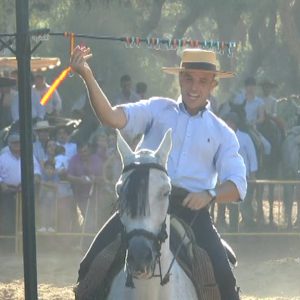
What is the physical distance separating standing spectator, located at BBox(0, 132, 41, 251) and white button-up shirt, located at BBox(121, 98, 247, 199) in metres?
8.35

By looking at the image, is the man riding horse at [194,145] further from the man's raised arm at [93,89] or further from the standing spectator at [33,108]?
the standing spectator at [33,108]

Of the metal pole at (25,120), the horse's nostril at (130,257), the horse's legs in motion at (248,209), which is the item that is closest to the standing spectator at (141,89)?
the horse's legs in motion at (248,209)

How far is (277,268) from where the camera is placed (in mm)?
14195

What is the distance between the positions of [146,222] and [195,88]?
1.45m

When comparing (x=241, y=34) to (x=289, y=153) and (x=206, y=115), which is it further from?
(x=206, y=115)

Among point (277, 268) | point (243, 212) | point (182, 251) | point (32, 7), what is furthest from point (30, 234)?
point (32, 7)

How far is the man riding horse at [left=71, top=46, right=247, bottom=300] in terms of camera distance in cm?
660

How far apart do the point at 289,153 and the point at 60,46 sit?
1909 cm

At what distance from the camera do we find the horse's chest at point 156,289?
589 centimetres

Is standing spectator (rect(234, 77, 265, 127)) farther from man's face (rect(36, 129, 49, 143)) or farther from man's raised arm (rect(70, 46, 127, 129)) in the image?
man's raised arm (rect(70, 46, 127, 129))

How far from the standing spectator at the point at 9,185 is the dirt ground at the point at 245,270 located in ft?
1.53

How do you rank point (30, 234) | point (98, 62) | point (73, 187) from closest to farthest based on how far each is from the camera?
point (30, 234) → point (73, 187) → point (98, 62)

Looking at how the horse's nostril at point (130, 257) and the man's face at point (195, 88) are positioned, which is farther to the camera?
the man's face at point (195, 88)

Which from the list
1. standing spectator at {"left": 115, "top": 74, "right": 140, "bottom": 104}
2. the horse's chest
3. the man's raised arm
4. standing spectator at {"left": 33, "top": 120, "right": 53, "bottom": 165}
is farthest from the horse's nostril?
standing spectator at {"left": 115, "top": 74, "right": 140, "bottom": 104}
